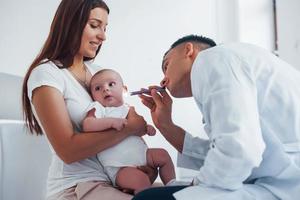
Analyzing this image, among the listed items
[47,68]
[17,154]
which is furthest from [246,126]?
[17,154]

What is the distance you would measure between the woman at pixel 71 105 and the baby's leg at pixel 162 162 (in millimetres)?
77

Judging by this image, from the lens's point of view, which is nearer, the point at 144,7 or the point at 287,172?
the point at 287,172

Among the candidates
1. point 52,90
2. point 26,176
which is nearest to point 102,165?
point 52,90

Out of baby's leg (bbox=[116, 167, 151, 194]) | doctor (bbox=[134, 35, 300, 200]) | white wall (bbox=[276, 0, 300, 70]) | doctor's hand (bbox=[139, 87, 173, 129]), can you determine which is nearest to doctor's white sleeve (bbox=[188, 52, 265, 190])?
doctor (bbox=[134, 35, 300, 200])

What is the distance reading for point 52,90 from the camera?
1104 mm

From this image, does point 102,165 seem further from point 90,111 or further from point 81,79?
point 81,79

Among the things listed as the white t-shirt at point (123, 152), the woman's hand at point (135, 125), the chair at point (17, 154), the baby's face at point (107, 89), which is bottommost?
the chair at point (17, 154)

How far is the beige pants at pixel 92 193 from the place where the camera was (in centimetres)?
102

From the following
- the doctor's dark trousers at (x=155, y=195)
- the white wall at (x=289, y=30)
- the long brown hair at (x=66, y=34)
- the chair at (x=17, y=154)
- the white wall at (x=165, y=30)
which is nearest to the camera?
the doctor's dark trousers at (x=155, y=195)

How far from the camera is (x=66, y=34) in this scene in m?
1.25

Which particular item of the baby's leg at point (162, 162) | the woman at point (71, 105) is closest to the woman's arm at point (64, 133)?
the woman at point (71, 105)

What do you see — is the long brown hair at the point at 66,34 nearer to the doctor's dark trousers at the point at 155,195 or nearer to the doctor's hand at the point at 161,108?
the doctor's hand at the point at 161,108

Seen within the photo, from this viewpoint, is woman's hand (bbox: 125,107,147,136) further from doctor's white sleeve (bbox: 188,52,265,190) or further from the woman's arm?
doctor's white sleeve (bbox: 188,52,265,190)

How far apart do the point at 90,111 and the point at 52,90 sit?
13 centimetres
